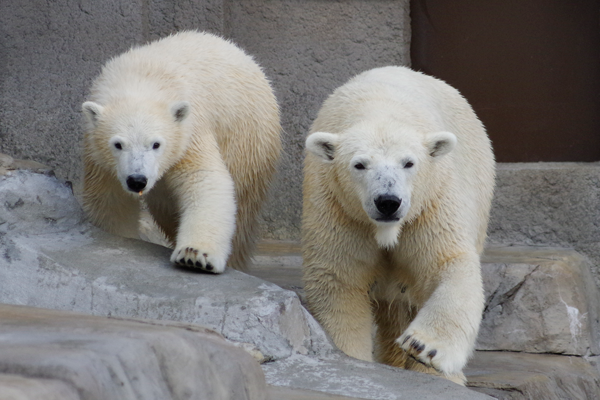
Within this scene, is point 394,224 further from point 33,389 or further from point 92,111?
point 33,389

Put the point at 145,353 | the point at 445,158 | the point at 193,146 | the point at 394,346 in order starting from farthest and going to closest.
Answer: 1. the point at 394,346
2. the point at 193,146
3. the point at 445,158
4. the point at 145,353

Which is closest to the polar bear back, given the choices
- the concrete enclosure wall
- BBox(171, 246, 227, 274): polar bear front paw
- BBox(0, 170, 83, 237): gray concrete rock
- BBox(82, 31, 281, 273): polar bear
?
BBox(82, 31, 281, 273): polar bear

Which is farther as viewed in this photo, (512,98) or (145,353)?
(512,98)

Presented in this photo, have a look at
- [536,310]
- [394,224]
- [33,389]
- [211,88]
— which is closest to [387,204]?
[394,224]

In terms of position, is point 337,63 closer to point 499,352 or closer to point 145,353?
point 499,352

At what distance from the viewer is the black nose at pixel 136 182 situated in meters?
3.37

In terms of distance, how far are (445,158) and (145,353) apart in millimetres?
2185

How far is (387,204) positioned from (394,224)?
175 mm

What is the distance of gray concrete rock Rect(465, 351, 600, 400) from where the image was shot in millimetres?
3824

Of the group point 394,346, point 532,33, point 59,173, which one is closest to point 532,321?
point 394,346

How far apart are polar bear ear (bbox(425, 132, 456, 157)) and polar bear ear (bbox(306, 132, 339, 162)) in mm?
396

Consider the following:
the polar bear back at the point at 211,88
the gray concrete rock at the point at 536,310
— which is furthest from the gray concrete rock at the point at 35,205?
the gray concrete rock at the point at 536,310

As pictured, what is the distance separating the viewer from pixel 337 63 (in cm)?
579

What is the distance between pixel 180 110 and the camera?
12.3 feet
